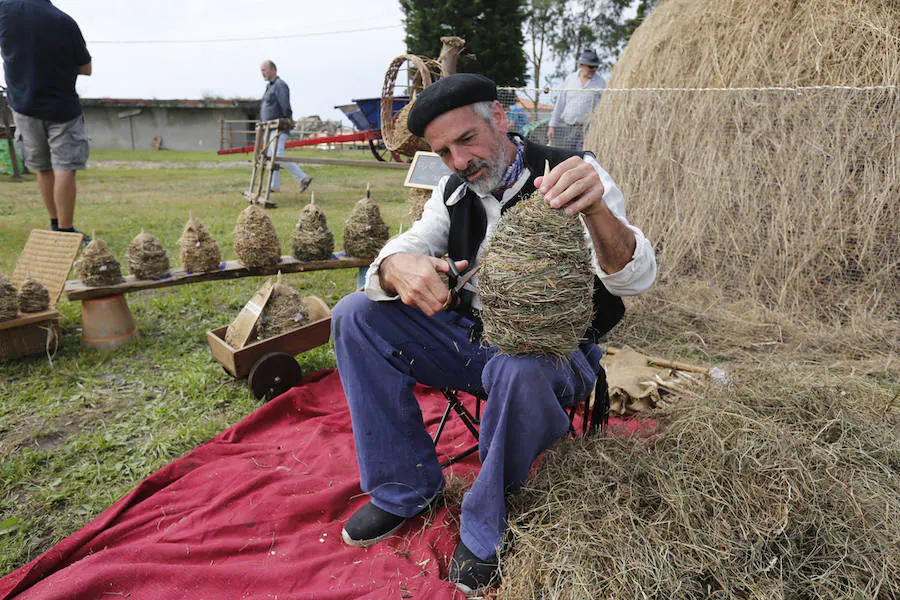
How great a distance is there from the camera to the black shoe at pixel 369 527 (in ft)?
7.37

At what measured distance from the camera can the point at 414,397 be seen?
2.24 meters

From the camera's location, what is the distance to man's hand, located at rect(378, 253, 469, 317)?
198 cm

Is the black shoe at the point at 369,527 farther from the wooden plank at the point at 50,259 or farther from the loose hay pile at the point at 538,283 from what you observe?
the wooden plank at the point at 50,259

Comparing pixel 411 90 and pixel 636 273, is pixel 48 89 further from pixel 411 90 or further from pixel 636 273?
pixel 636 273

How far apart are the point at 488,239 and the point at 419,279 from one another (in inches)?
12.2

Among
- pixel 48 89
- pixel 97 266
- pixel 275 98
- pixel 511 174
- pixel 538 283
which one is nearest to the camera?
pixel 538 283

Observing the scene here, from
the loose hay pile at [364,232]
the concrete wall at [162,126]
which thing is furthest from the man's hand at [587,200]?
the concrete wall at [162,126]

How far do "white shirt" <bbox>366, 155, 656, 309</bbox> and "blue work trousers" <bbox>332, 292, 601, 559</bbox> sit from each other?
15cm

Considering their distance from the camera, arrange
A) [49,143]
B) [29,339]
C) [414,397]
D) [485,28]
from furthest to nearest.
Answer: [485,28] < [49,143] < [29,339] < [414,397]

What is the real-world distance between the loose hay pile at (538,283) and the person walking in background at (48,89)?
4.99m

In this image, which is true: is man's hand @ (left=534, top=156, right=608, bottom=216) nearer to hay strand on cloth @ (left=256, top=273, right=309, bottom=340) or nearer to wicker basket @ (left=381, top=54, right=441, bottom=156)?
hay strand on cloth @ (left=256, top=273, right=309, bottom=340)

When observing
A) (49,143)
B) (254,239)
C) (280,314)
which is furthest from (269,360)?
(49,143)

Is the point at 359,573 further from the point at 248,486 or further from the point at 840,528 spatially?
the point at 840,528

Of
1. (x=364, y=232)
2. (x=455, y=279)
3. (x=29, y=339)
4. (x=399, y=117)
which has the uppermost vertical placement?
(x=399, y=117)
